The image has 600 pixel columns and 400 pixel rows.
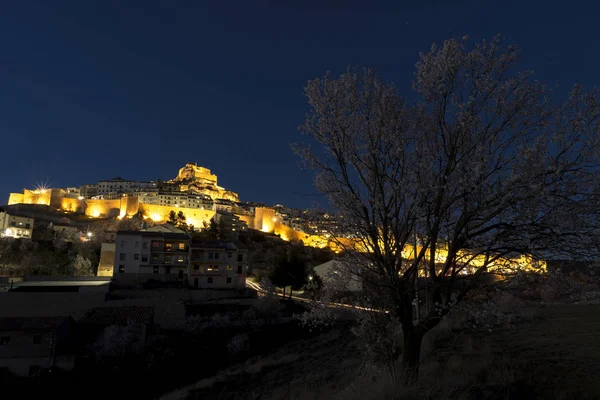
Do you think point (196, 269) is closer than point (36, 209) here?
Yes

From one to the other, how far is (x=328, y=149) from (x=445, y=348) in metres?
7.19

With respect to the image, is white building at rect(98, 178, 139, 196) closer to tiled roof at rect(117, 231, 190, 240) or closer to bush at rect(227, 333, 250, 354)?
tiled roof at rect(117, 231, 190, 240)

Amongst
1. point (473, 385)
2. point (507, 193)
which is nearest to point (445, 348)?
point (473, 385)

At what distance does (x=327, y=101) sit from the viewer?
7.90m

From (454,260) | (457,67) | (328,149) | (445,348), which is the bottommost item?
(445,348)

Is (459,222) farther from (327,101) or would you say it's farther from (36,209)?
(36,209)

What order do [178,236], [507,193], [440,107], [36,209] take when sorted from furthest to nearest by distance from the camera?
[36,209], [178,236], [440,107], [507,193]

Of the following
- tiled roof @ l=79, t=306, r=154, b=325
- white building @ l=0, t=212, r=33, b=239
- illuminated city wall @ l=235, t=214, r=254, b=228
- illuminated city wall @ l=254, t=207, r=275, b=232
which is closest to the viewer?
tiled roof @ l=79, t=306, r=154, b=325

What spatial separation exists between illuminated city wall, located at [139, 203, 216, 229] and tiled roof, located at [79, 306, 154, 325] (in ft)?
225

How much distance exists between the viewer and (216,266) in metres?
41.7

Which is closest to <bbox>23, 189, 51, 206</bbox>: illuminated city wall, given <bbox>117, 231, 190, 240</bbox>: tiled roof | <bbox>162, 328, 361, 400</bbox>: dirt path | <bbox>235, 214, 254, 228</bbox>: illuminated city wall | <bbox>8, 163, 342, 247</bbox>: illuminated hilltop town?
<bbox>8, 163, 342, 247</bbox>: illuminated hilltop town

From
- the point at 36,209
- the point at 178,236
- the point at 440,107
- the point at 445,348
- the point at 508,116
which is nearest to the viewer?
the point at 508,116

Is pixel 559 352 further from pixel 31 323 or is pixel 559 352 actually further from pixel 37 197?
pixel 37 197

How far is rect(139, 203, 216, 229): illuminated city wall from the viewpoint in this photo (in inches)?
3814
